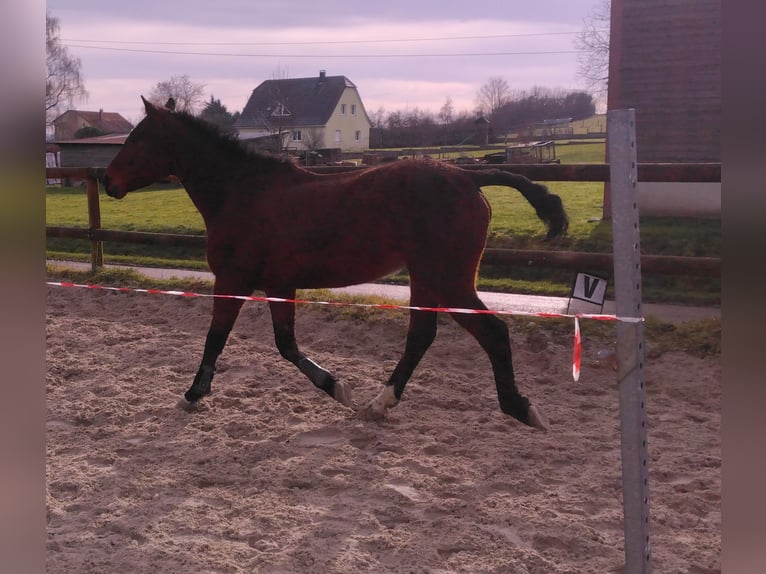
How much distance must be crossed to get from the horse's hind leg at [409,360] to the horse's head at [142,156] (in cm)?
193

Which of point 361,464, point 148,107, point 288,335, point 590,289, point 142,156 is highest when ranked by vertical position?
point 148,107

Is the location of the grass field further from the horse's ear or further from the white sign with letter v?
the horse's ear

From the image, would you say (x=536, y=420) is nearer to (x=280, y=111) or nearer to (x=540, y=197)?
(x=540, y=197)

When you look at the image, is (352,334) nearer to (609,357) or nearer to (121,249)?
(609,357)

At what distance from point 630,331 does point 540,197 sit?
6.99 feet

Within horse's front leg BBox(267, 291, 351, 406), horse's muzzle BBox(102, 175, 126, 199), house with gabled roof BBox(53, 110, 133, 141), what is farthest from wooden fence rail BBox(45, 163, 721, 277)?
house with gabled roof BBox(53, 110, 133, 141)

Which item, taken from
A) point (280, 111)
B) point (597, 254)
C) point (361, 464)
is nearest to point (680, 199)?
point (597, 254)

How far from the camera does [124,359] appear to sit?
18.7ft

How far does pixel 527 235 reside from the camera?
809 centimetres

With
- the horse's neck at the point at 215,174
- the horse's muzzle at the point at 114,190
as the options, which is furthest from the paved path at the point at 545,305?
the horse's muzzle at the point at 114,190

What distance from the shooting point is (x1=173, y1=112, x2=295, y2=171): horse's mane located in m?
4.76

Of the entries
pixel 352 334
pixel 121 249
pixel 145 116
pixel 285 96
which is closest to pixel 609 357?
pixel 352 334

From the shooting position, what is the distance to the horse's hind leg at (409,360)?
4492mm

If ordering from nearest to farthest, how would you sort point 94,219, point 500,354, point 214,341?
point 500,354
point 214,341
point 94,219
